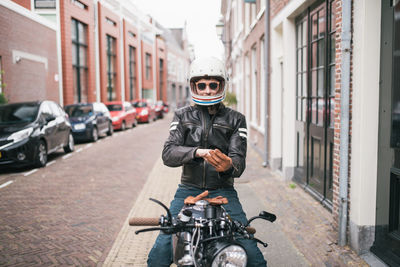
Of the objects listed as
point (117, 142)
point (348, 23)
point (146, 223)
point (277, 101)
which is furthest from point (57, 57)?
point (146, 223)

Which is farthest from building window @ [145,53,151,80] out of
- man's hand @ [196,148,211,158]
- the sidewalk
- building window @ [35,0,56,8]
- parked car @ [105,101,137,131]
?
man's hand @ [196,148,211,158]

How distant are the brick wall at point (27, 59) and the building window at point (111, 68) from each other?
8628 millimetres

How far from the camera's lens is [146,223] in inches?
90.0

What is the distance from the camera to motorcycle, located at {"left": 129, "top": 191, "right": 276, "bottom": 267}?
195cm

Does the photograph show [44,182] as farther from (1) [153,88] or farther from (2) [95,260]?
(1) [153,88]

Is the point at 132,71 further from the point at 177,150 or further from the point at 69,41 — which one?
the point at 177,150

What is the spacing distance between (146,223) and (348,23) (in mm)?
3238

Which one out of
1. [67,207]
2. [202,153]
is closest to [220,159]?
[202,153]

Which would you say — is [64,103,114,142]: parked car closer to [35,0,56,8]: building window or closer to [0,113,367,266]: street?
[35,0,56,8]: building window

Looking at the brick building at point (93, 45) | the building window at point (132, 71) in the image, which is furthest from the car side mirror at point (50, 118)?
the building window at point (132, 71)

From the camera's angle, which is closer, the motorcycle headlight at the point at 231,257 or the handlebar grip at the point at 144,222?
the motorcycle headlight at the point at 231,257

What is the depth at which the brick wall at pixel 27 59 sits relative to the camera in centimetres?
1207

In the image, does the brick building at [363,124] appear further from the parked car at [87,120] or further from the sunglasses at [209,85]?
the parked car at [87,120]

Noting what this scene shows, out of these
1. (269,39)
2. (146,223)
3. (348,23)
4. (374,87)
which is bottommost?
(146,223)
